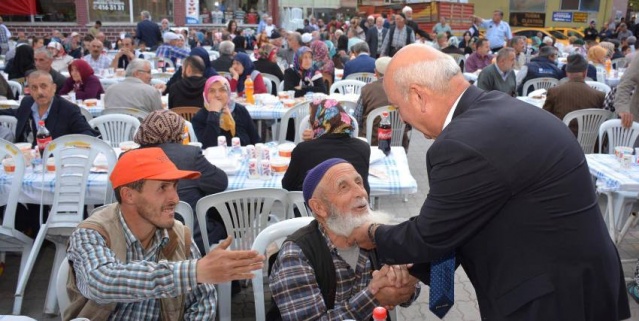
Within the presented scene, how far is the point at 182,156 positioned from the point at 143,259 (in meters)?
1.39

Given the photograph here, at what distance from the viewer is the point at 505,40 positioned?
1416 cm

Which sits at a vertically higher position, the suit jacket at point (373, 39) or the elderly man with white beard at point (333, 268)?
the suit jacket at point (373, 39)

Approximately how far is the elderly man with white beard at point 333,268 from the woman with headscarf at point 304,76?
5.38 meters

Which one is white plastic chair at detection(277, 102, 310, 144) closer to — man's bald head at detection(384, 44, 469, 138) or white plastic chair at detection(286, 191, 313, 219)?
white plastic chair at detection(286, 191, 313, 219)

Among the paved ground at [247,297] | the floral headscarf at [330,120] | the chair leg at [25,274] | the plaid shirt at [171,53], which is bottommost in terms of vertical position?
the paved ground at [247,297]

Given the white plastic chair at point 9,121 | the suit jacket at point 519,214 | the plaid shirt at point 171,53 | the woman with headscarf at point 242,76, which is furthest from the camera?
the plaid shirt at point 171,53

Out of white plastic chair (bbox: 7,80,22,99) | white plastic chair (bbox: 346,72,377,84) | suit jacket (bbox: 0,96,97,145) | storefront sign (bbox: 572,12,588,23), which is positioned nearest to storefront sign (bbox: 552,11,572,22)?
storefront sign (bbox: 572,12,588,23)

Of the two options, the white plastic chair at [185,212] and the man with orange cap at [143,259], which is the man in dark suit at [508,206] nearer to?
the man with orange cap at [143,259]

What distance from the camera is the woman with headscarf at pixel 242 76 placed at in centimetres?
777

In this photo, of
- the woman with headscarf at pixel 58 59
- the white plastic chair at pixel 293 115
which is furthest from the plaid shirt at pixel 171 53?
the white plastic chair at pixel 293 115

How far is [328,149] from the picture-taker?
3.71 m

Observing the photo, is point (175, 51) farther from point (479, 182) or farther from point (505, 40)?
point (479, 182)

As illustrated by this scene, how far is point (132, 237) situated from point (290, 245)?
642 mm

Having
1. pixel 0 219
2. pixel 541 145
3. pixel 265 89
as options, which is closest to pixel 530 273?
pixel 541 145
